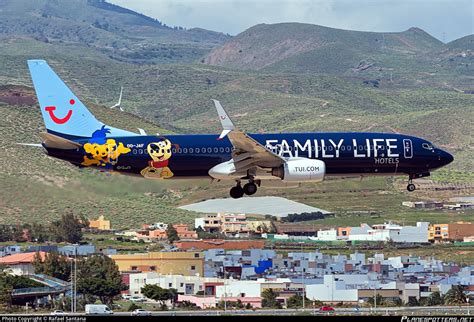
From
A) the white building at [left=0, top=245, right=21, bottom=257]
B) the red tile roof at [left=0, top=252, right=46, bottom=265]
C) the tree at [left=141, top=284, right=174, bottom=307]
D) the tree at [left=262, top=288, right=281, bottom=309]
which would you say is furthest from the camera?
the white building at [left=0, top=245, right=21, bottom=257]

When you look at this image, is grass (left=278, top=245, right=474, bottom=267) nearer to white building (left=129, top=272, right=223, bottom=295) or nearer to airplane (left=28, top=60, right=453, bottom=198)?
white building (left=129, top=272, right=223, bottom=295)

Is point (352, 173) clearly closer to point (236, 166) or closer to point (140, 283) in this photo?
Result: point (236, 166)

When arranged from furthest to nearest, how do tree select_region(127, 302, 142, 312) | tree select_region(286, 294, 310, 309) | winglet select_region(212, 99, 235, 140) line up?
1. tree select_region(286, 294, 310, 309)
2. tree select_region(127, 302, 142, 312)
3. winglet select_region(212, 99, 235, 140)

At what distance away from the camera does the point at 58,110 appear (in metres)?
95.9

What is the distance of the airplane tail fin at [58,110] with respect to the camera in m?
95.8

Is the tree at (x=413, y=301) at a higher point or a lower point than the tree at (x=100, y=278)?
lower

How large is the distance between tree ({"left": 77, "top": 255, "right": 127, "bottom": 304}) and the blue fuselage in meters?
19.2

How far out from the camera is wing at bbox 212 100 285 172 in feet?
307

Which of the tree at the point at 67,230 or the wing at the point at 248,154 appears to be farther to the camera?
the tree at the point at 67,230

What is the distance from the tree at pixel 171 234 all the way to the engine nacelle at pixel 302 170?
5537 centimetres

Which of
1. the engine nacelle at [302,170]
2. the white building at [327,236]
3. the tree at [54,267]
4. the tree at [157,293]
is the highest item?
the white building at [327,236]

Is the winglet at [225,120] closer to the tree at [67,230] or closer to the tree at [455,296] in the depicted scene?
the tree at [455,296]

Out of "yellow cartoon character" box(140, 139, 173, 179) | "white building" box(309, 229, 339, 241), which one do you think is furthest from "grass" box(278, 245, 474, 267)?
"yellow cartoon character" box(140, 139, 173, 179)

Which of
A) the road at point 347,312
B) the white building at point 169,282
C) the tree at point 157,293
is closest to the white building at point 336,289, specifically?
the white building at point 169,282
